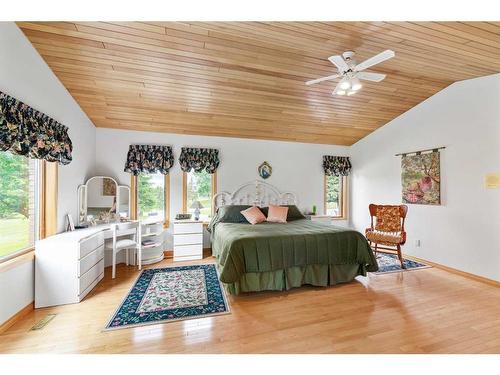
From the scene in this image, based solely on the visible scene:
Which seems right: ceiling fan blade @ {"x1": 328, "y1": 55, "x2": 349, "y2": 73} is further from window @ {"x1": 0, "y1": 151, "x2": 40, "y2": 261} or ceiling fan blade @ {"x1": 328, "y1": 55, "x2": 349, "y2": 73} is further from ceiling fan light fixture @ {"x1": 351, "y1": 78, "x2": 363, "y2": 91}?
window @ {"x1": 0, "y1": 151, "x2": 40, "y2": 261}

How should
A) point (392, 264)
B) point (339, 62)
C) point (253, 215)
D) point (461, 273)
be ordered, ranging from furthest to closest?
point (253, 215) < point (392, 264) < point (461, 273) < point (339, 62)

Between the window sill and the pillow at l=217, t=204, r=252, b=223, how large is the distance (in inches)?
99.2

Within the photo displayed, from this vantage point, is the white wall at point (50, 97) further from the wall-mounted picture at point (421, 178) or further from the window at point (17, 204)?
the wall-mounted picture at point (421, 178)

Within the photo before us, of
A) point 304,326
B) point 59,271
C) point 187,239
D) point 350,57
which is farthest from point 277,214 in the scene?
point 59,271

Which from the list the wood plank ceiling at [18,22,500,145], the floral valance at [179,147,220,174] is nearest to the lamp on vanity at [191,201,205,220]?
the floral valance at [179,147,220,174]

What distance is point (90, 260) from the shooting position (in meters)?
2.80

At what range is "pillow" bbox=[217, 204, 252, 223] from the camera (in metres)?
4.20

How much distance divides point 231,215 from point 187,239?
901mm

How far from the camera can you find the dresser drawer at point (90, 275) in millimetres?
2604

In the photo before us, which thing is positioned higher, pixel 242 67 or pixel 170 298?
pixel 242 67

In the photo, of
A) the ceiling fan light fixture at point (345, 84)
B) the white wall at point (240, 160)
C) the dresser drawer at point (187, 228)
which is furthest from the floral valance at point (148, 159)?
the ceiling fan light fixture at point (345, 84)

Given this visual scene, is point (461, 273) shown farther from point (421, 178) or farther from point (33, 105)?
point (33, 105)

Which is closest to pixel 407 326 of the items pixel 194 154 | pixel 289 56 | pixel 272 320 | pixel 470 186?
pixel 272 320

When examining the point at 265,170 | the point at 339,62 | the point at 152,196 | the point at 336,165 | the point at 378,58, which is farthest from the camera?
the point at 336,165
